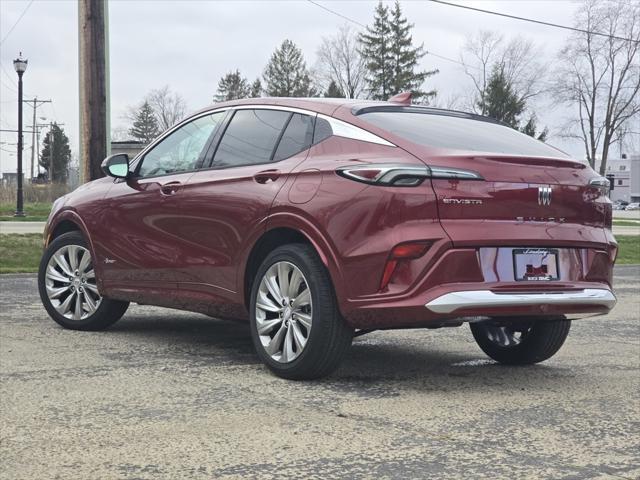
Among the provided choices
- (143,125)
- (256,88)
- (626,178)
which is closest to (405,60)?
(256,88)

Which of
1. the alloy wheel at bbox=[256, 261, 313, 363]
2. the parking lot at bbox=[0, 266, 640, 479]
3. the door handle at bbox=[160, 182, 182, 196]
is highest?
the door handle at bbox=[160, 182, 182, 196]

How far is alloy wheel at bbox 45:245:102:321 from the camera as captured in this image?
22.9 ft

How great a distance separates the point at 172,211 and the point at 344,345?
5.81 ft

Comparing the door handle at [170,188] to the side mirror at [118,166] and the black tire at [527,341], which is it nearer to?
the side mirror at [118,166]

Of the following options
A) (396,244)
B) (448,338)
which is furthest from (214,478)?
(448,338)

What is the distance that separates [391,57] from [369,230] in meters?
63.9

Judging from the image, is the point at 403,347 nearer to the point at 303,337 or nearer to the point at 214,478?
the point at 303,337

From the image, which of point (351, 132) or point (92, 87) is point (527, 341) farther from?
point (92, 87)

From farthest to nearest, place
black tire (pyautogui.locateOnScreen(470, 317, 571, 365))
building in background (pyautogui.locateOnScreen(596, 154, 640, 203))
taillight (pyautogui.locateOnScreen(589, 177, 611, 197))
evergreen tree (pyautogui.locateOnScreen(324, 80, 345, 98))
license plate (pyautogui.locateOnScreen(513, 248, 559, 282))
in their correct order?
building in background (pyautogui.locateOnScreen(596, 154, 640, 203)) < evergreen tree (pyautogui.locateOnScreen(324, 80, 345, 98)) < black tire (pyautogui.locateOnScreen(470, 317, 571, 365)) < taillight (pyautogui.locateOnScreen(589, 177, 611, 197)) < license plate (pyautogui.locateOnScreen(513, 248, 559, 282))

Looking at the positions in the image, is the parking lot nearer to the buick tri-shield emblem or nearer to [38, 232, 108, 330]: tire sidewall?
[38, 232, 108, 330]: tire sidewall

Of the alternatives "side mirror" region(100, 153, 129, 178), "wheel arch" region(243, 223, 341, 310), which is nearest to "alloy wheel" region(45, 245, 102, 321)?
"side mirror" region(100, 153, 129, 178)

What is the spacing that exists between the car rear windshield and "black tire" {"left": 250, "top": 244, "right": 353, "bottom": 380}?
0.85 meters

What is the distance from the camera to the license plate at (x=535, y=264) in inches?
190

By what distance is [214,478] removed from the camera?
323 centimetres
